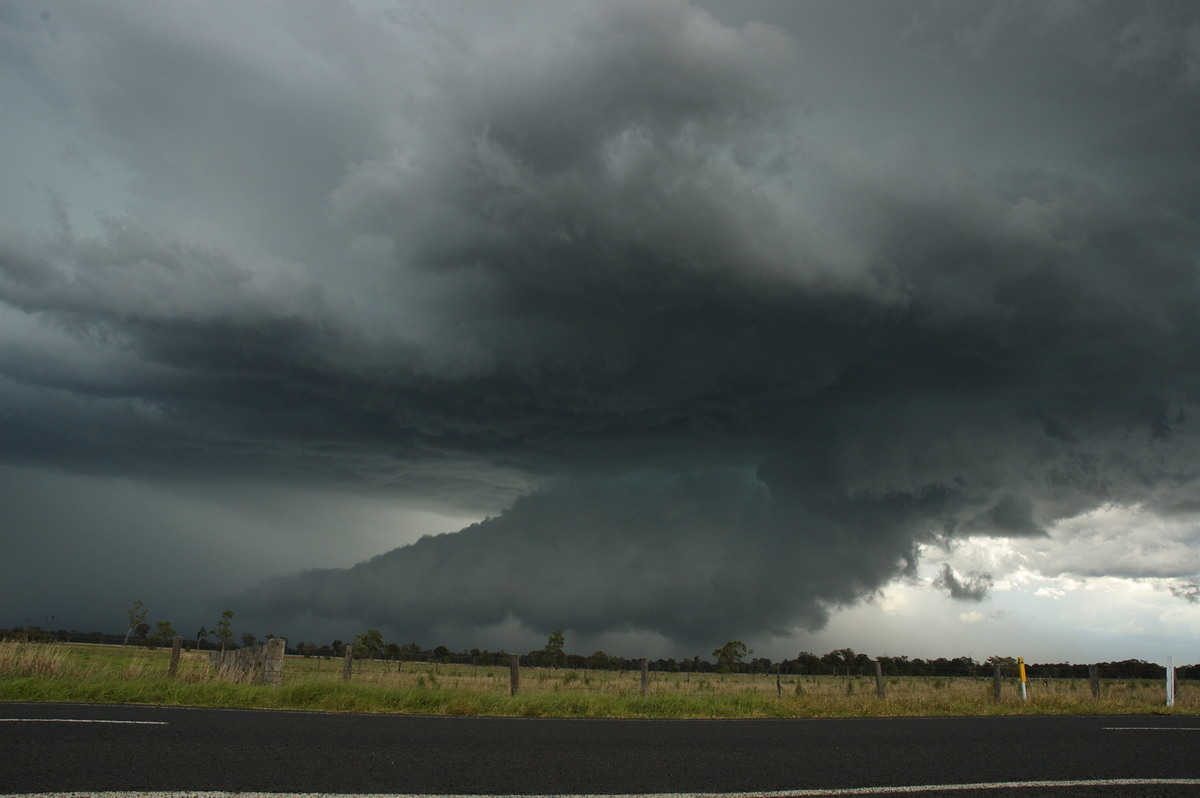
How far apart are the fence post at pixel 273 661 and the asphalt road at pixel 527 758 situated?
11.5 meters

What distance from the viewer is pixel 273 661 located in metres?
23.4

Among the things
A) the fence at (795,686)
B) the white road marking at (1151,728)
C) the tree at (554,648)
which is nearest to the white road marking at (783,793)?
the white road marking at (1151,728)

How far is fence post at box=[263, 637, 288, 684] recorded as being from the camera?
2327 cm

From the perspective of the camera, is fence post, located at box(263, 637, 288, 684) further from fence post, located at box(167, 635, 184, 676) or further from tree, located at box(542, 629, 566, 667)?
tree, located at box(542, 629, 566, 667)

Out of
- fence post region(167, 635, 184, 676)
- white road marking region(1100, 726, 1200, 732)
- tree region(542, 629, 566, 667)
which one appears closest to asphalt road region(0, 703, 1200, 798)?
white road marking region(1100, 726, 1200, 732)

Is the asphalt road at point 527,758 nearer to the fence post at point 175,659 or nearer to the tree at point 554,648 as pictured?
the fence post at point 175,659

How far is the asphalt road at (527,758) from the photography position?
20.9 ft

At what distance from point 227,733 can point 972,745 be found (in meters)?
10.2

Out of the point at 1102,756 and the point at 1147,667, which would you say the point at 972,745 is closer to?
the point at 1102,756

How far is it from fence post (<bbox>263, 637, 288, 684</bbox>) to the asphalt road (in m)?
11.5

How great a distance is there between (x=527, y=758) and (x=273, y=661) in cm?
1855

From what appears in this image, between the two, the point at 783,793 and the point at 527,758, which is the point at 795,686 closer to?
the point at 527,758

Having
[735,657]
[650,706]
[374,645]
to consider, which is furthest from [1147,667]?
[650,706]

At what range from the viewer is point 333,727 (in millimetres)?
11344
